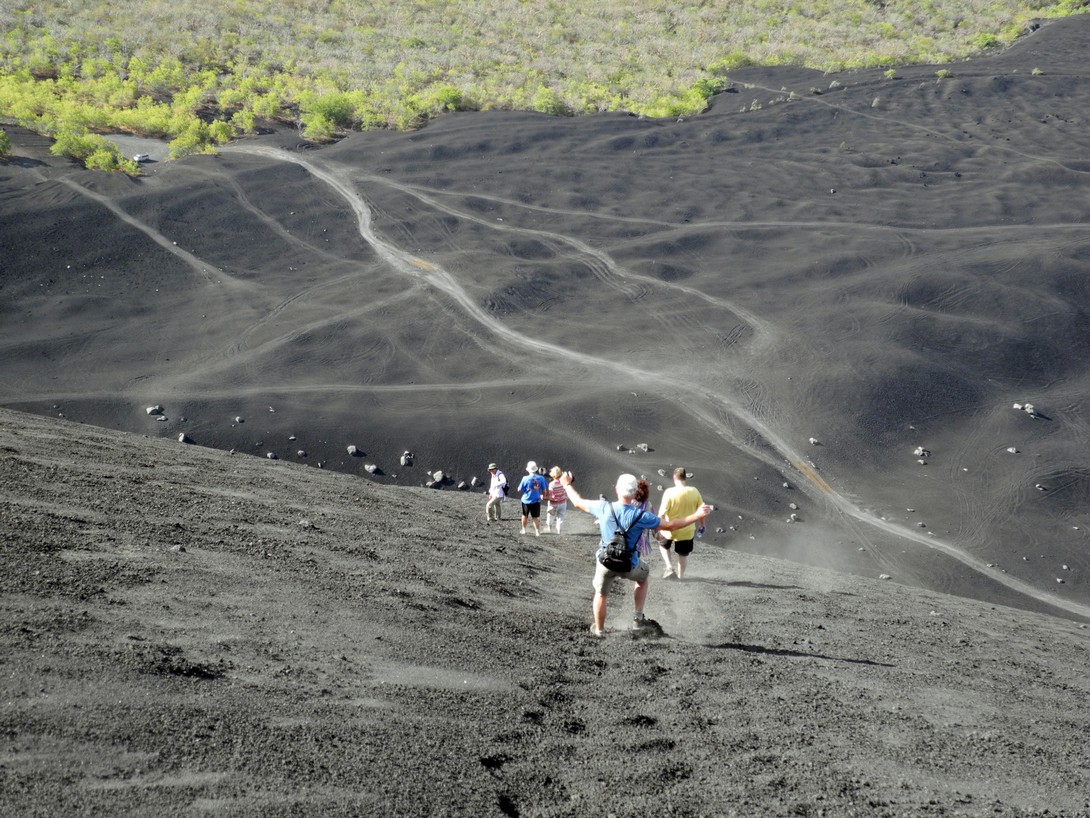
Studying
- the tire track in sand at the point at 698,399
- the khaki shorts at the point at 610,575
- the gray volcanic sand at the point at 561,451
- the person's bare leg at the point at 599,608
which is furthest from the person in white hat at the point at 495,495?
the tire track in sand at the point at 698,399

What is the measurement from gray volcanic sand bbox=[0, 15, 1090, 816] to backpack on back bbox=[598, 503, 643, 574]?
90 cm

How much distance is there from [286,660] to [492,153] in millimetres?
33320

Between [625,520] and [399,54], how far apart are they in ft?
181

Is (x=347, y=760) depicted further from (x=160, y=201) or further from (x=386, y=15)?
(x=386, y=15)

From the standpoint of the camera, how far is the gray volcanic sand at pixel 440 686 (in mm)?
4406

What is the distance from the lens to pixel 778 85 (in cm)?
4494

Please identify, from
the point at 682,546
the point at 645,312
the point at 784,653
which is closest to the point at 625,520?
the point at 784,653

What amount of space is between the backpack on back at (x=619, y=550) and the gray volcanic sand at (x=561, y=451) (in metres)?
0.90

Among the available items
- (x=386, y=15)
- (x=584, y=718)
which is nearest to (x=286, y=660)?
(x=584, y=718)

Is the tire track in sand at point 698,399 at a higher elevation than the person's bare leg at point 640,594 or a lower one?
lower

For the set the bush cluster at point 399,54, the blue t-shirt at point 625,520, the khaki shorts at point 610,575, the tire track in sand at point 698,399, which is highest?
the bush cluster at point 399,54

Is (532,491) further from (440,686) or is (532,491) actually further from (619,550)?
(440,686)

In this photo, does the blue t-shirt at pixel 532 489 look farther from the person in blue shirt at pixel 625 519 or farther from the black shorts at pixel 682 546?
the person in blue shirt at pixel 625 519

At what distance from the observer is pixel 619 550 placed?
679cm
